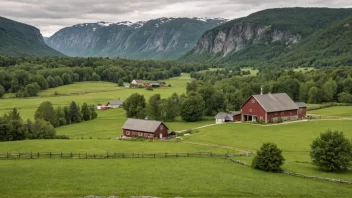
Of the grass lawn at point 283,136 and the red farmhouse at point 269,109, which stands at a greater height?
the red farmhouse at point 269,109

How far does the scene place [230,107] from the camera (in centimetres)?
9881

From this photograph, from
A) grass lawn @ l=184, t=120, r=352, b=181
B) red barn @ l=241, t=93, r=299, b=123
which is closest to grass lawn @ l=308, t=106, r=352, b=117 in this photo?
red barn @ l=241, t=93, r=299, b=123

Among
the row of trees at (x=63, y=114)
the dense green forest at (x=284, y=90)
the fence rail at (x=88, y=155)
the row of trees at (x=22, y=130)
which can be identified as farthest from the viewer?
the dense green forest at (x=284, y=90)

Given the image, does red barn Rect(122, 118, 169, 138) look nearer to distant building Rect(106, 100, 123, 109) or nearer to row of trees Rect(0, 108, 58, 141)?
row of trees Rect(0, 108, 58, 141)

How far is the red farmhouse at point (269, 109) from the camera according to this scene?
79.9 m

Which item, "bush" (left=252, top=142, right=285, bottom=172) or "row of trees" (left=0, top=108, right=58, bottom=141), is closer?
"bush" (left=252, top=142, right=285, bottom=172)

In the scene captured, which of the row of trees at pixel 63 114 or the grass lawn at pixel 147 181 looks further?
the row of trees at pixel 63 114

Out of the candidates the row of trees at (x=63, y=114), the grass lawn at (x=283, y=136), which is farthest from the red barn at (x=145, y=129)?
the row of trees at (x=63, y=114)

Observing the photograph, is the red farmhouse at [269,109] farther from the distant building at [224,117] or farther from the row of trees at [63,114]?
the row of trees at [63,114]

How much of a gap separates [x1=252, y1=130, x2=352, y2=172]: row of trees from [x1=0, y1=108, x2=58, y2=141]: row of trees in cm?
4127

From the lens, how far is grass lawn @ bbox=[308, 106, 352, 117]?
86.3 meters

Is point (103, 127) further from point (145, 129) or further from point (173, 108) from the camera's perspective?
point (145, 129)

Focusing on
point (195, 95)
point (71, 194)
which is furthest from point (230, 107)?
point (71, 194)

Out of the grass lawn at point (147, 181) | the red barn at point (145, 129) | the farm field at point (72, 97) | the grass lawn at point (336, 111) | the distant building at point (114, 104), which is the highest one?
the farm field at point (72, 97)
